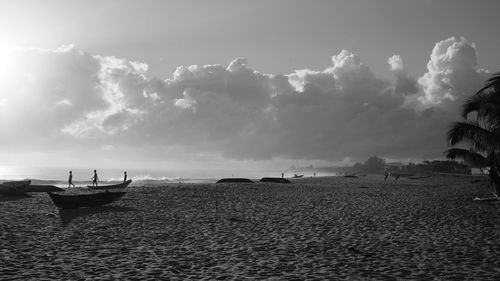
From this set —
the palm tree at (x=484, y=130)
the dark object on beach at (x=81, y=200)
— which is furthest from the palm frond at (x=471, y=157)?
the dark object on beach at (x=81, y=200)

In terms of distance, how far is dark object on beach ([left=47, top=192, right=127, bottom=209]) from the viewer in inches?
982

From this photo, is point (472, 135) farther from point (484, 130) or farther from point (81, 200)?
point (81, 200)

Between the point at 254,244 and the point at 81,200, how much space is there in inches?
630

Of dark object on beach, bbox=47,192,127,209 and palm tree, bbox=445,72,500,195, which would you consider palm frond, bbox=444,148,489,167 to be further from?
dark object on beach, bbox=47,192,127,209

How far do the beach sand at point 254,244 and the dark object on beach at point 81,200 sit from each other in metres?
1.37

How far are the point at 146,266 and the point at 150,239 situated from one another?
14.5 feet

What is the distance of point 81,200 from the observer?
2558 cm

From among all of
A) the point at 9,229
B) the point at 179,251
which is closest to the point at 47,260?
the point at 179,251

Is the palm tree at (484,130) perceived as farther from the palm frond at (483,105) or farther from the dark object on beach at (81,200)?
the dark object on beach at (81,200)

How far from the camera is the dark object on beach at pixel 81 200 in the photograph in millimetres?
24953

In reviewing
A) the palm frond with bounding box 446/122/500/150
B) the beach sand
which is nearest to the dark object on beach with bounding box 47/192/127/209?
the beach sand

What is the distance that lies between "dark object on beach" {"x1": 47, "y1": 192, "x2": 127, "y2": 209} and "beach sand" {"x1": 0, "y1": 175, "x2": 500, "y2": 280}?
137 cm

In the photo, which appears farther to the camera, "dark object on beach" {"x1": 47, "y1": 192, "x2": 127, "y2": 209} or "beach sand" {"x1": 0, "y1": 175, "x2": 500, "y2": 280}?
"dark object on beach" {"x1": 47, "y1": 192, "x2": 127, "y2": 209}

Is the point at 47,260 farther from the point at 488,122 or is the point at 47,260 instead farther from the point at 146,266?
the point at 488,122
